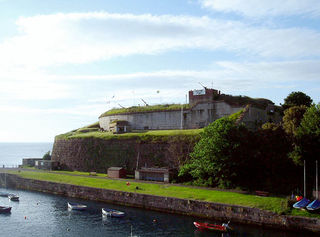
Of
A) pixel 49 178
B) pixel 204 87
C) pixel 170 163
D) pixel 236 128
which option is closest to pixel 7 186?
pixel 49 178

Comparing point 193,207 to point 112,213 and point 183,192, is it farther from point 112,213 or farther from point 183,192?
point 112,213

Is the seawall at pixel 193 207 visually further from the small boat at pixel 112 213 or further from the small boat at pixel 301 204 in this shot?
the small boat at pixel 112 213

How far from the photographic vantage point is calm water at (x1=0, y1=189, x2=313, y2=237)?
108 feet

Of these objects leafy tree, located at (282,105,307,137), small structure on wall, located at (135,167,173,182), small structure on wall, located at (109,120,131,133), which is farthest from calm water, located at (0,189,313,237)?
small structure on wall, located at (109,120,131,133)

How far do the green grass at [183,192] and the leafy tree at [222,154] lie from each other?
8.18 ft

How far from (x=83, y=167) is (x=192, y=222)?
36.6 m

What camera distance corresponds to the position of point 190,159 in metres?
51.8

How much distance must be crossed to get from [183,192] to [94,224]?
38.6ft

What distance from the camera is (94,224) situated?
120 feet

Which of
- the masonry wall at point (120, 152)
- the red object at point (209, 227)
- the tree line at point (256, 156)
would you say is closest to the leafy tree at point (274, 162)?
the tree line at point (256, 156)

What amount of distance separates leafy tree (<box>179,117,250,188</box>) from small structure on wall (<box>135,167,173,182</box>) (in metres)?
6.05

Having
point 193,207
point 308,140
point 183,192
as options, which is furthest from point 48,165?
point 308,140

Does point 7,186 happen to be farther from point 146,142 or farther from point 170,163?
point 170,163

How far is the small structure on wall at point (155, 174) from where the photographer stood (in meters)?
49.9
